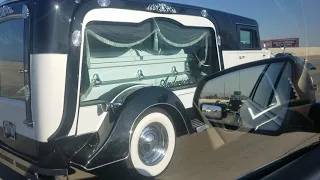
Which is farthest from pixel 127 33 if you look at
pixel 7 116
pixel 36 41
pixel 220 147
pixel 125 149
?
pixel 220 147

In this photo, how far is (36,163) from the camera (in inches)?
125

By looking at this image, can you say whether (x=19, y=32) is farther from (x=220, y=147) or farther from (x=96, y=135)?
(x=220, y=147)

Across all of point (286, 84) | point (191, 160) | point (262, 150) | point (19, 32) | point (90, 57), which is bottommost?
point (191, 160)

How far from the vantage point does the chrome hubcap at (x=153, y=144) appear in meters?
3.74

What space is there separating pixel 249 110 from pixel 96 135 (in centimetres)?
189

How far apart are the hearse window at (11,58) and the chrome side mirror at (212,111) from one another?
2.02 m

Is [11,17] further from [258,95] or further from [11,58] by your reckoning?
[258,95]

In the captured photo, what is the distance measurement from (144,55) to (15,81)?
168cm

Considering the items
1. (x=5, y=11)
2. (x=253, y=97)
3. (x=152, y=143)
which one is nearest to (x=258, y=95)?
(x=253, y=97)

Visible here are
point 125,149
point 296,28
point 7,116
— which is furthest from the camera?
point 7,116

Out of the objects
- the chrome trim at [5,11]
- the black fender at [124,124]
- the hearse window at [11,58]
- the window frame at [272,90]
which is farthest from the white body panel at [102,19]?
the window frame at [272,90]

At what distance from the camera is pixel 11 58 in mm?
3633

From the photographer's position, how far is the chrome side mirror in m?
2.26

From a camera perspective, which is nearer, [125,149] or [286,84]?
[286,84]
